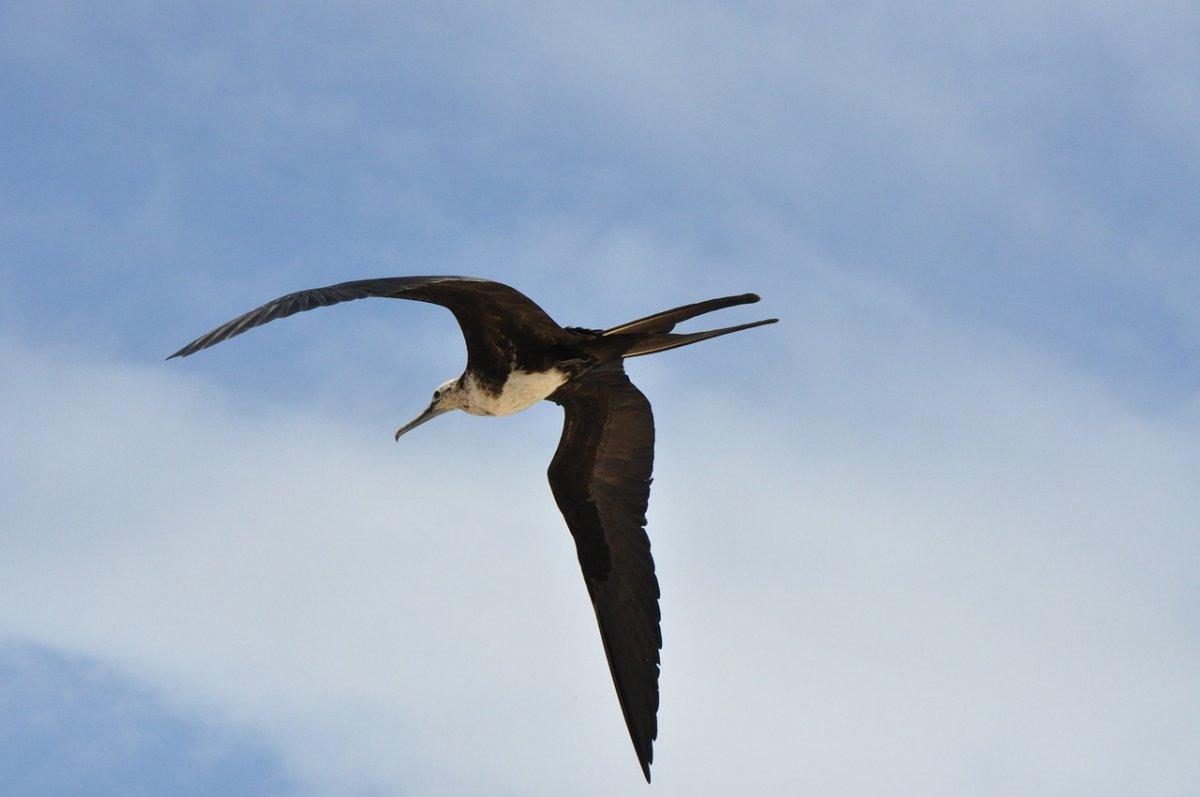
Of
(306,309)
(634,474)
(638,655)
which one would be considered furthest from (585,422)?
(306,309)

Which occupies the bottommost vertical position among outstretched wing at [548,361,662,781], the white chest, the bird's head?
outstretched wing at [548,361,662,781]

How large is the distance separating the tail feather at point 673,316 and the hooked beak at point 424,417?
5.18 feet

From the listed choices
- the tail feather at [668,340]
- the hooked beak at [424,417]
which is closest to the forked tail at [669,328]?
the tail feather at [668,340]

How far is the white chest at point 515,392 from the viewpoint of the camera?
28.2ft

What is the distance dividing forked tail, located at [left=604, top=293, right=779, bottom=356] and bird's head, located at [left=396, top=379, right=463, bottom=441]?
1166mm

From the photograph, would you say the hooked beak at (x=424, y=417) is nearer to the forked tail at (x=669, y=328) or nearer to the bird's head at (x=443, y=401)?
the bird's head at (x=443, y=401)

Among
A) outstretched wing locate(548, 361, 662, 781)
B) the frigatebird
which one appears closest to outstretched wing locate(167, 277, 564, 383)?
the frigatebird

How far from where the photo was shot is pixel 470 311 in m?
8.17

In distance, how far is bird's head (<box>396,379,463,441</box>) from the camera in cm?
916

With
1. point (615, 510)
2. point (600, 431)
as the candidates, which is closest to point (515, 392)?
point (600, 431)

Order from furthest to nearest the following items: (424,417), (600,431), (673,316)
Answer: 1. (424,417)
2. (600,431)
3. (673,316)

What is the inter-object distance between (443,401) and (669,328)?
1.77 m

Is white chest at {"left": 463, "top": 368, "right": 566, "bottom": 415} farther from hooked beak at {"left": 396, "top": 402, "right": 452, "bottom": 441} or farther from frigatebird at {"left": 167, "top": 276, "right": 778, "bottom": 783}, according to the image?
hooked beak at {"left": 396, "top": 402, "right": 452, "bottom": 441}

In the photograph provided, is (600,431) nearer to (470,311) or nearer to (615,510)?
(615,510)
